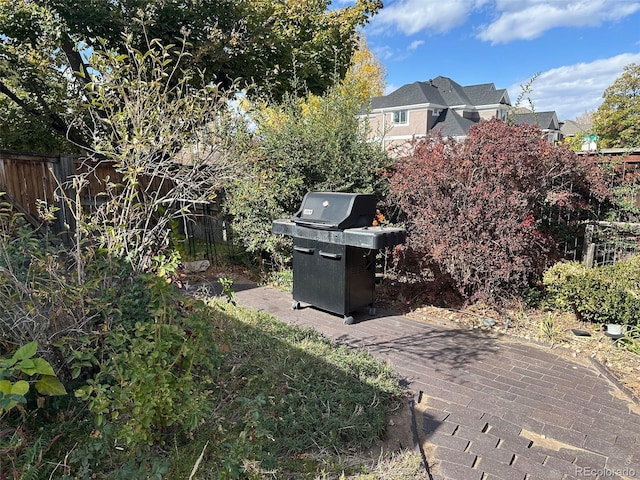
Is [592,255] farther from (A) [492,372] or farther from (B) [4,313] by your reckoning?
(B) [4,313]

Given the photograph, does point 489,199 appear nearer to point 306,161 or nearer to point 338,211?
point 338,211

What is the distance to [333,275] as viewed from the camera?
4652mm

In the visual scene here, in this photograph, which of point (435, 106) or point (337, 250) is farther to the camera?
point (435, 106)

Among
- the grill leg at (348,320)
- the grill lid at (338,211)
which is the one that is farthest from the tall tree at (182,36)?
the grill leg at (348,320)

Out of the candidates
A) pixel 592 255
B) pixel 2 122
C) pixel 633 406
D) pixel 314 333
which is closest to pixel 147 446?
pixel 314 333

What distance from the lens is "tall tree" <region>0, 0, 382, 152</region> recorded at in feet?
23.9

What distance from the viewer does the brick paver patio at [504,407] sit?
233cm

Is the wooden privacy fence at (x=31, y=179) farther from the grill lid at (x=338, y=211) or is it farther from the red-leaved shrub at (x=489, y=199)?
the red-leaved shrub at (x=489, y=199)

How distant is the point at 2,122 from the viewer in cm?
934

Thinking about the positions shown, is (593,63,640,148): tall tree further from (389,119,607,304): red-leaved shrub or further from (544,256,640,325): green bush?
(544,256,640,325): green bush

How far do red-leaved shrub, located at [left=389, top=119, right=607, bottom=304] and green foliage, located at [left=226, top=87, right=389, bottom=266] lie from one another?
0.86 meters

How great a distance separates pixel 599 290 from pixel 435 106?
2650cm

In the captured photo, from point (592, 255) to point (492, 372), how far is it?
306 cm

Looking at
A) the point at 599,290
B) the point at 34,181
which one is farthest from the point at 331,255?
the point at 34,181
